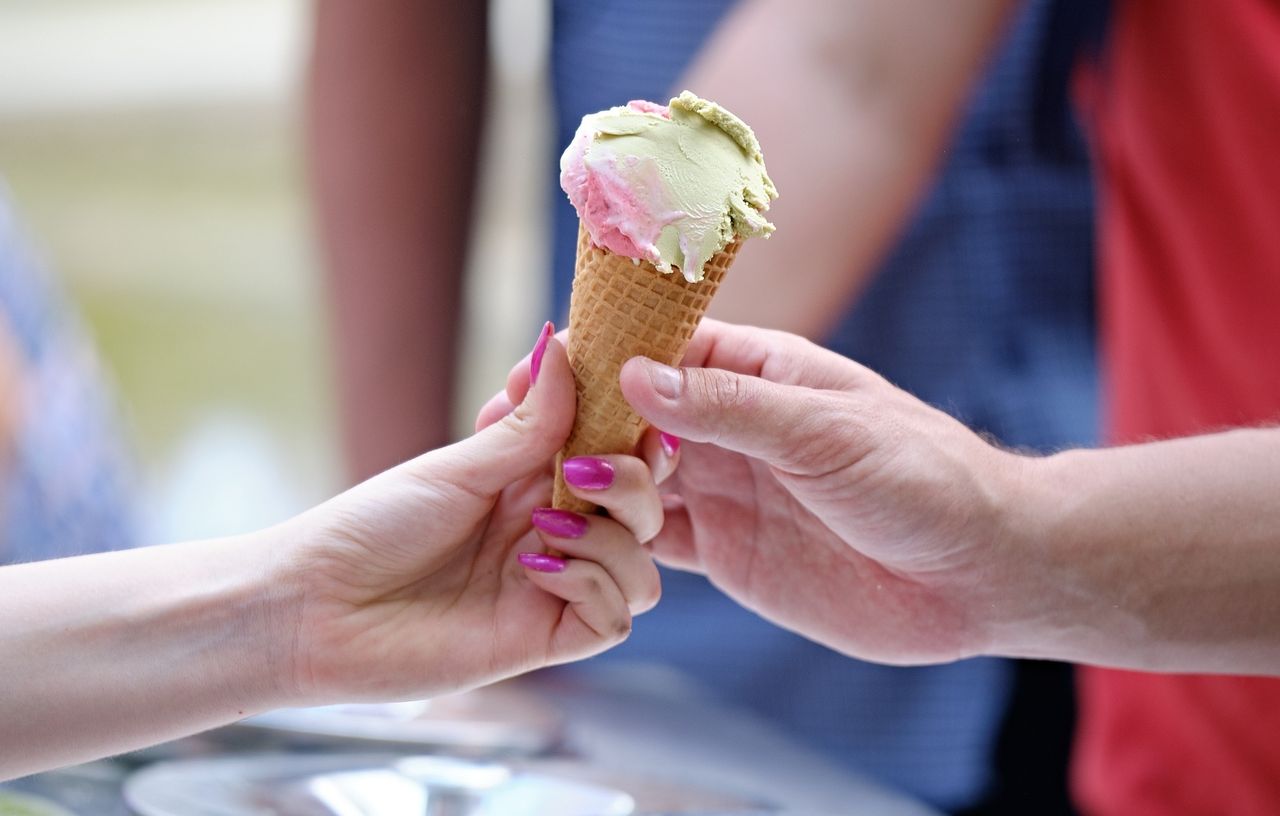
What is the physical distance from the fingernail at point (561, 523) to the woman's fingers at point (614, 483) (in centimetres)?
2

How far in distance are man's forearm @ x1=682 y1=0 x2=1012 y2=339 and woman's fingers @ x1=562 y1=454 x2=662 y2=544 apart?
0.29 meters

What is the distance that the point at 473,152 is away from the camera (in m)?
1.20

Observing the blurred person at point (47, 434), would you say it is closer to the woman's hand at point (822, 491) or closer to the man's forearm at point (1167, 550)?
the woman's hand at point (822, 491)

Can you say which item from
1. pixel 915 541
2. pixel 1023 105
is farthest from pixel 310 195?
pixel 915 541

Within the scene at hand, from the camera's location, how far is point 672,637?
44.1 inches

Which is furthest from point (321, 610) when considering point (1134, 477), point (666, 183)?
point (1134, 477)

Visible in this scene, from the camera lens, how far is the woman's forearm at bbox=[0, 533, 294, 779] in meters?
0.61

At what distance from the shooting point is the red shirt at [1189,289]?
883 mm

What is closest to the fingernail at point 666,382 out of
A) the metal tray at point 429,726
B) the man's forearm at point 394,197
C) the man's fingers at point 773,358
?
the man's fingers at point 773,358

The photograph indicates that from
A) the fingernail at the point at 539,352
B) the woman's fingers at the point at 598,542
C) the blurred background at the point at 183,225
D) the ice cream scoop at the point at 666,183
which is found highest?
the ice cream scoop at the point at 666,183

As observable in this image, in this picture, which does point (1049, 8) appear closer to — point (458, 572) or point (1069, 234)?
point (1069, 234)

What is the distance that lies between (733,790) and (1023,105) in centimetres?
66

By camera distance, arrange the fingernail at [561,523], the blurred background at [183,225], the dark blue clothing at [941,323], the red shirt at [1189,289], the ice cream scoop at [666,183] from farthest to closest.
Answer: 1. the blurred background at [183,225]
2. the dark blue clothing at [941,323]
3. the red shirt at [1189,289]
4. the fingernail at [561,523]
5. the ice cream scoop at [666,183]

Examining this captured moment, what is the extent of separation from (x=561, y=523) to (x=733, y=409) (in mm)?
129
